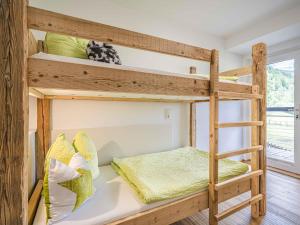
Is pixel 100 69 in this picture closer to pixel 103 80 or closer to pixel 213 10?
pixel 103 80

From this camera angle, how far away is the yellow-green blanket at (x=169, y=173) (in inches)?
48.0

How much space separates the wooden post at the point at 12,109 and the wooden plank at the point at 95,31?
0.06 meters

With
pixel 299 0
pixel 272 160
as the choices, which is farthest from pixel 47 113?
pixel 272 160

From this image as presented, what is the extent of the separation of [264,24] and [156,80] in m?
2.44

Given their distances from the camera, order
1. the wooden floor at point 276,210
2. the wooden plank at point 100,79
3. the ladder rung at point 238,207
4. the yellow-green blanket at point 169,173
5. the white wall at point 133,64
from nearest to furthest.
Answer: the wooden plank at point 100,79 < the yellow-green blanket at point 169,173 < the ladder rung at point 238,207 < the wooden floor at point 276,210 < the white wall at point 133,64

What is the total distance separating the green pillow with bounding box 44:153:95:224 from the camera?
922mm

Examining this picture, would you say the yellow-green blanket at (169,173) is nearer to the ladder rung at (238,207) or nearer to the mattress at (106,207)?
the mattress at (106,207)

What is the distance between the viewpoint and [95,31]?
94 centimetres

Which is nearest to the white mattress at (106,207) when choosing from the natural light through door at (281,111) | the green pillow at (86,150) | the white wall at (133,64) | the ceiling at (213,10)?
the green pillow at (86,150)

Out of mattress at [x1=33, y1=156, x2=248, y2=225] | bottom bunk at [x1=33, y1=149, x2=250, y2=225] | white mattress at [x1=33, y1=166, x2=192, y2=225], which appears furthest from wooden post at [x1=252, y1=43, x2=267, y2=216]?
white mattress at [x1=33, y1=166, x2=192, y2=225]

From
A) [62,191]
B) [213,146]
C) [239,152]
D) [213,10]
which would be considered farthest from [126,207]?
[213,10]

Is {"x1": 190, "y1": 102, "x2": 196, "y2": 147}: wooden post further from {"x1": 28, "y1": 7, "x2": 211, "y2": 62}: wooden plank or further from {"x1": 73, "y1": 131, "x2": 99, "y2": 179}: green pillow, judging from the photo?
{"x1": 73, "y1": 131, "x2": 99, "y2": 179}: green pillow

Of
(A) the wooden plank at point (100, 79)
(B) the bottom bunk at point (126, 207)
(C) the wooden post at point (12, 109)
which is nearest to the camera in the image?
(C) the wooden post at point (12, 109)

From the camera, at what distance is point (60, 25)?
867 mm
